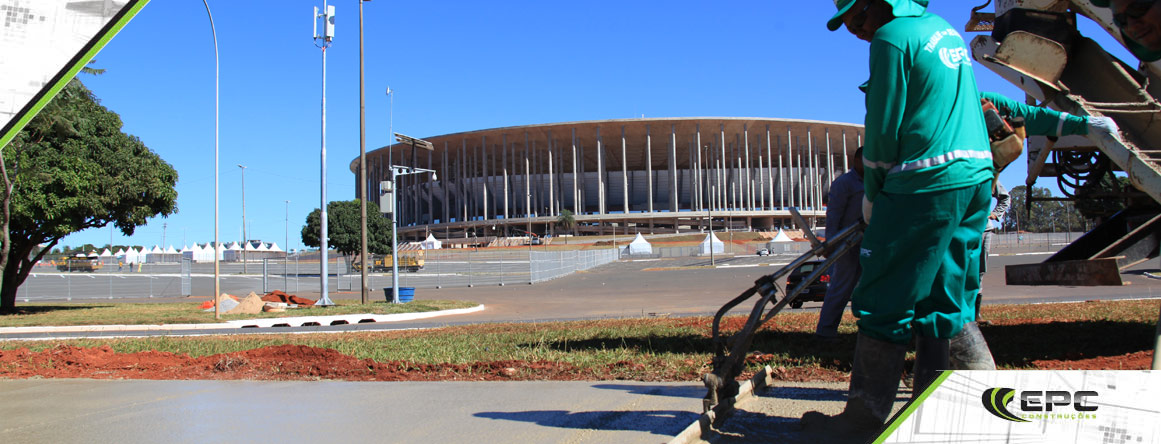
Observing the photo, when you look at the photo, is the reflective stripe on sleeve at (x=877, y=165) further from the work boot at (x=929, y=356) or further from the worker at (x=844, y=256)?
the worker at (x=844, y=256)

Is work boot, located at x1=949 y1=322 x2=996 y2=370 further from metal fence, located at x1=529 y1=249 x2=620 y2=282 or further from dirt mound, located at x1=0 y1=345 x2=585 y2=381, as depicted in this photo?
metal fence, located at x1=529 y1=249 x2=620 y2=282

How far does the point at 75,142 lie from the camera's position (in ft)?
59.7

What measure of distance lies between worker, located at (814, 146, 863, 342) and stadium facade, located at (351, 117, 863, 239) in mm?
80901

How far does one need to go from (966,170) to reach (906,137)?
20cm

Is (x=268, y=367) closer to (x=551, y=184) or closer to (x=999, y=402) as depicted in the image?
(x=999, y=402)

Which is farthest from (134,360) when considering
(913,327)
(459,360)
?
(913,327)

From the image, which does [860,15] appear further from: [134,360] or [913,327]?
[134,360]

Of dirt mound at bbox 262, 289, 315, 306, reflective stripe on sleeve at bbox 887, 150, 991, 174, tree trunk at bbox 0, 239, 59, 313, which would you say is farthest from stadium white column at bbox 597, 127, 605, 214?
reflective stripe on sleeve at bbox 887, 150, 991, 174

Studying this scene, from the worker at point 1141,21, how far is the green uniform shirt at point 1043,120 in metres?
0.87

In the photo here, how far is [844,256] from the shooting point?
5.10 metres

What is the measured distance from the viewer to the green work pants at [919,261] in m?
Answer: 2.12

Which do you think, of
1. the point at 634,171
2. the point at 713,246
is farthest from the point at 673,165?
the point at 713,246

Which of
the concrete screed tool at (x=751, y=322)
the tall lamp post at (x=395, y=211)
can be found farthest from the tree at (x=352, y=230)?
the concrete screed tool at (x=751, y=322)

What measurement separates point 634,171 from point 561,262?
63.3 meters
